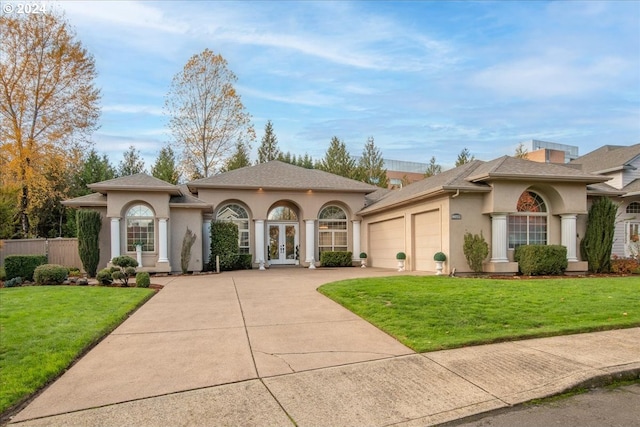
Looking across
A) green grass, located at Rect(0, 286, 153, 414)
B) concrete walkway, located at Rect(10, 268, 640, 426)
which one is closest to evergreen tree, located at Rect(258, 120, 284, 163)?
green grass, located at Rect(0, 286, 153, 414)

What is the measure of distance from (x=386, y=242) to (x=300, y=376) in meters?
16.1

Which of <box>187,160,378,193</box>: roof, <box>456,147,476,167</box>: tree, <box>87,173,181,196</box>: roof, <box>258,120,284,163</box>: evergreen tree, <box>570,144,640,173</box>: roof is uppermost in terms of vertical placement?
<box>258,120,284,163</box>: evergreen tree

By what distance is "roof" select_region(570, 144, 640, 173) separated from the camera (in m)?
21.8

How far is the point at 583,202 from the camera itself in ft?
53.2

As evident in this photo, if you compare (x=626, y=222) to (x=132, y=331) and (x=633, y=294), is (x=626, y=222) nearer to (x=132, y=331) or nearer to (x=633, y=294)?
(x=633, y=294)

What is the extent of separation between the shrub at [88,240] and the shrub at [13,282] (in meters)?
3.24

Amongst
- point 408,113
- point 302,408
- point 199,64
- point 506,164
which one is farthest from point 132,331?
point 199,64

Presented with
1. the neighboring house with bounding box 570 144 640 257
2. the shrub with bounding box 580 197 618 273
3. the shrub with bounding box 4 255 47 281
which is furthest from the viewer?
the neighboring house with bounding box 570 144 640 257

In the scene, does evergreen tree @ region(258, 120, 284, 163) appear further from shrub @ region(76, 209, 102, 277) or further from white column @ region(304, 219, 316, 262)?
shrub @ region(76, 209, 102, 277)

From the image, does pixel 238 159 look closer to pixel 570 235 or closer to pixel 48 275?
pixel 48 275

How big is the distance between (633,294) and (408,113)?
59.4 feet

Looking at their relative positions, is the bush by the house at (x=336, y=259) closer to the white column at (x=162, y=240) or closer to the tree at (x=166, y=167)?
the white column at (x=162, y=240)

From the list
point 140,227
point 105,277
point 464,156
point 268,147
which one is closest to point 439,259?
point 105,277

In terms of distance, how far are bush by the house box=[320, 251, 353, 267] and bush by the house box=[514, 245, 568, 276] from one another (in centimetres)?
915
